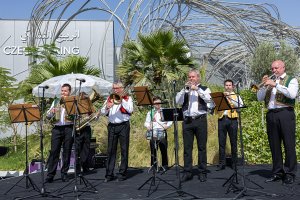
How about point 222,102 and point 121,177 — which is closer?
point 222,102

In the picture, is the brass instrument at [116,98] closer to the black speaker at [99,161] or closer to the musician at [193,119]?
the musician at [193,119]

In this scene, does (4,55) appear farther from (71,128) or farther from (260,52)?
(71,128)

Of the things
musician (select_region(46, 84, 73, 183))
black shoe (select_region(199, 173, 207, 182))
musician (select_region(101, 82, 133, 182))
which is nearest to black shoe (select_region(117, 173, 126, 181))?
musician (select_region(101, 82, 133, 182))

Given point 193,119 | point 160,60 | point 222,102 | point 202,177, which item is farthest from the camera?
point 160,60

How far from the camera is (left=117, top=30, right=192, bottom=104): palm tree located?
1273 cm

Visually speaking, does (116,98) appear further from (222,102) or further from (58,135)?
(222,102)

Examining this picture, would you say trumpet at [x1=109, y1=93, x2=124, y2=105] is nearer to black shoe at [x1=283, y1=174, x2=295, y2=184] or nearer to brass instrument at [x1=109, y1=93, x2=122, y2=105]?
brass instrument at [x1=109, y1=93, x2=122, y2=105]

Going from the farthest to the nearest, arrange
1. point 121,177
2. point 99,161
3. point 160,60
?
point 160,60
point 99,161
point 121,177

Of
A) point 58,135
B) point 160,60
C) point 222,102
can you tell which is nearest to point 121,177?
point 58,135

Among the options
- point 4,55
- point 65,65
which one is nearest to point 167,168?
point 65,65

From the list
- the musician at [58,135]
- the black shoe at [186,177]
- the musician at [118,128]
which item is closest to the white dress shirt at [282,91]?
the black shoe at [186,177]

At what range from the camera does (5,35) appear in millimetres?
22438

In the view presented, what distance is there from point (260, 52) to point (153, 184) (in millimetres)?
13517

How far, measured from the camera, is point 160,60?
508 inches
